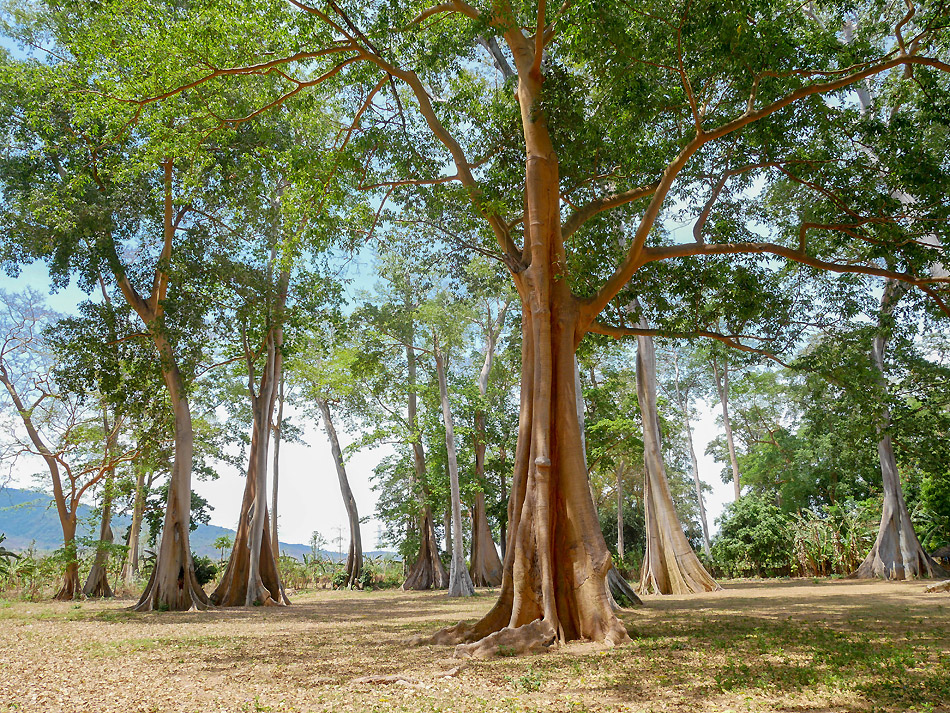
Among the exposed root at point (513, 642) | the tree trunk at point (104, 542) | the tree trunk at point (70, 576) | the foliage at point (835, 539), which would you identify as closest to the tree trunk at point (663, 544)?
the foliage at point (835, 539)

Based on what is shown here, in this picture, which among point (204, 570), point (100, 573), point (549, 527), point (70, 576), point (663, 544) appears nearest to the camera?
point (549, 527)

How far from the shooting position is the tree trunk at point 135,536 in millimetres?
20328

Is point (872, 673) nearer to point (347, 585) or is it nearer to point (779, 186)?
point (779, 186)

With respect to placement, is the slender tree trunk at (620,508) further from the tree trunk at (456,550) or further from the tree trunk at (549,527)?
the tree trunk at (549,527)

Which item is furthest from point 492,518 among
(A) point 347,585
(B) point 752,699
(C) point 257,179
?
(B) point 752,699

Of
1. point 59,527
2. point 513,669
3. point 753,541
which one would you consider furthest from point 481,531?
point 59,527

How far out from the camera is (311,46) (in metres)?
7.73

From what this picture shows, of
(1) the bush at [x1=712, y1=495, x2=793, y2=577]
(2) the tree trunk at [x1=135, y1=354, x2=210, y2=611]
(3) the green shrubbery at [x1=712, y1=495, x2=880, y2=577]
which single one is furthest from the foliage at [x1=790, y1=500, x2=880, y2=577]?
(2) the tree trunk at [x1=135, y1=354, x2=210, y2=611]

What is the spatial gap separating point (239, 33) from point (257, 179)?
4.24 metres

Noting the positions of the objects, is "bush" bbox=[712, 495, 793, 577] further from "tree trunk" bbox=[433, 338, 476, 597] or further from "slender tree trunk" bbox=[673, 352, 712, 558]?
"tree trunk" bbox=[433, 338, 476, 597]

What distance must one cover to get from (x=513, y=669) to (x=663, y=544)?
993cm

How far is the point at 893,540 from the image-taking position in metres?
15.9

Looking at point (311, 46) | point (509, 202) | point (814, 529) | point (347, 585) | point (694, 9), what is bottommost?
point (347, 585)

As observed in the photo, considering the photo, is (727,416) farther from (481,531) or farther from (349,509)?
(349,509)
